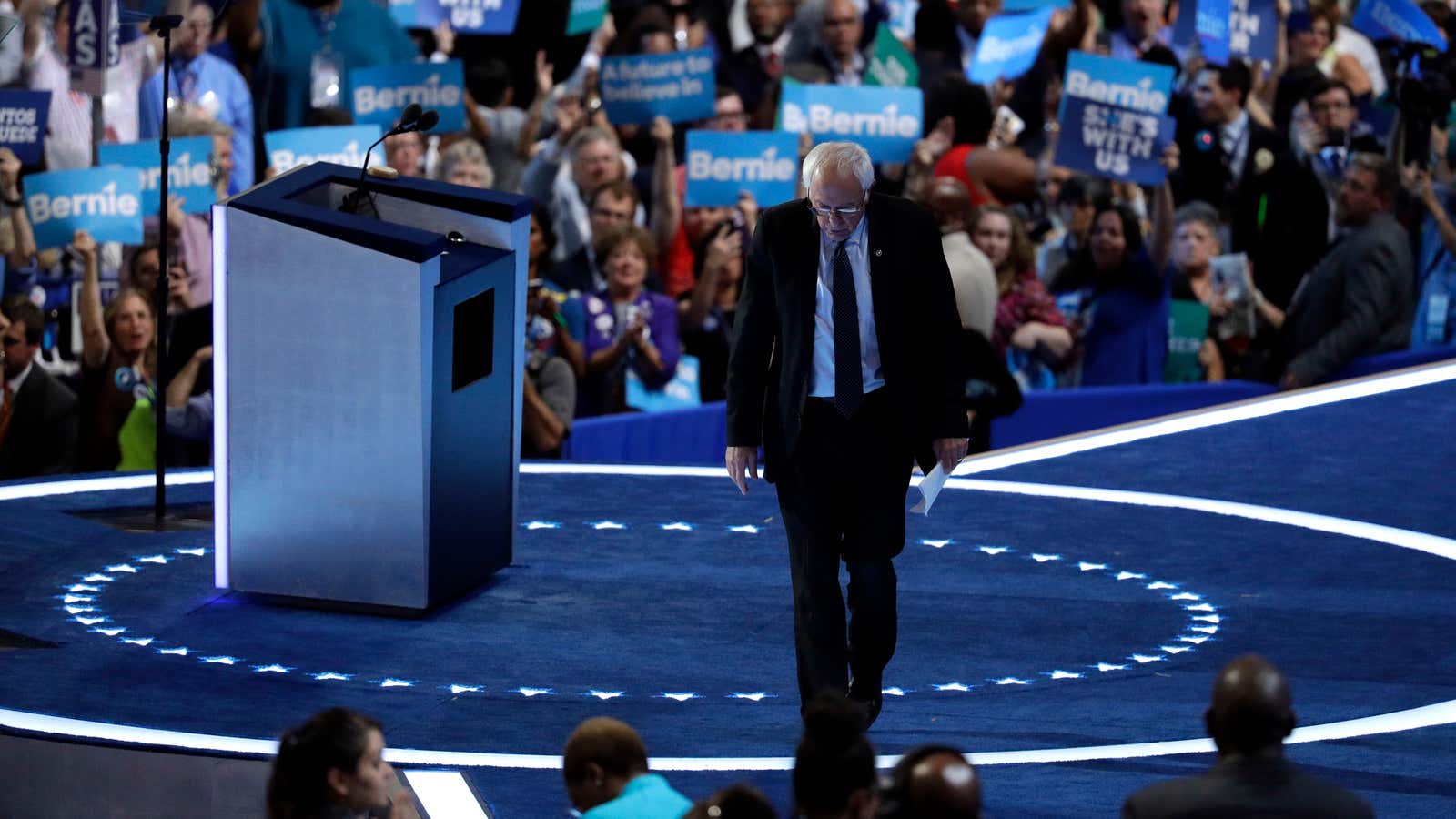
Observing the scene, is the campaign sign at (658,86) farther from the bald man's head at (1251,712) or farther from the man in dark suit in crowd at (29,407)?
the bald man's head at (1251,712)

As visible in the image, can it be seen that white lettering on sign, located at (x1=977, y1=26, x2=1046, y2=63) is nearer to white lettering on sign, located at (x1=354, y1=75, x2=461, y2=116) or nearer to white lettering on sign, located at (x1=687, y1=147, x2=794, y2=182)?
white lettering on sign, located at (x1=687, y1=147, x2=794, y2=182)

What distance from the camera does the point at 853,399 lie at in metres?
5.78

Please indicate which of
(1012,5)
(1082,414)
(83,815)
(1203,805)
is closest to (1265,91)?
(1012,5)

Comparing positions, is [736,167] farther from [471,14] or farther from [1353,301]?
[1353,301]

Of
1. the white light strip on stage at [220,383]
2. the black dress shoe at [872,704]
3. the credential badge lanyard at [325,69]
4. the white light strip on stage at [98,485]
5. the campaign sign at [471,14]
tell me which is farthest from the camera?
the campaign sign at [471,14]

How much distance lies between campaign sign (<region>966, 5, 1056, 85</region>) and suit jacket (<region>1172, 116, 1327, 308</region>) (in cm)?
99

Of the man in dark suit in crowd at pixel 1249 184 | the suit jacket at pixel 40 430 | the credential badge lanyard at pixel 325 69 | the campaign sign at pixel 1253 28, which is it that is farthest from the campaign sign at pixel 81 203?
the campaign sign at pixel 1253 28

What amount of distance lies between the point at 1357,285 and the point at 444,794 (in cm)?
745

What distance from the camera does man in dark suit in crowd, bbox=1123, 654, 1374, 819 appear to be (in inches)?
142

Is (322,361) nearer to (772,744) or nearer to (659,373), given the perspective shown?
(772,744)

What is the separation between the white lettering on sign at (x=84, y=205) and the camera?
31.8 feet

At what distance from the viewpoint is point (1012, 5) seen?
→ 12188mm

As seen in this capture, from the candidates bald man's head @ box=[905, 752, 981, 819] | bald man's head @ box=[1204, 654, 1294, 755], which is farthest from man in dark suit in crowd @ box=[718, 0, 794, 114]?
bald man's head @ box=[905, 752, 981, 819]

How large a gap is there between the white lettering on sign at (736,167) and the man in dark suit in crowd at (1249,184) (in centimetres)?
230
